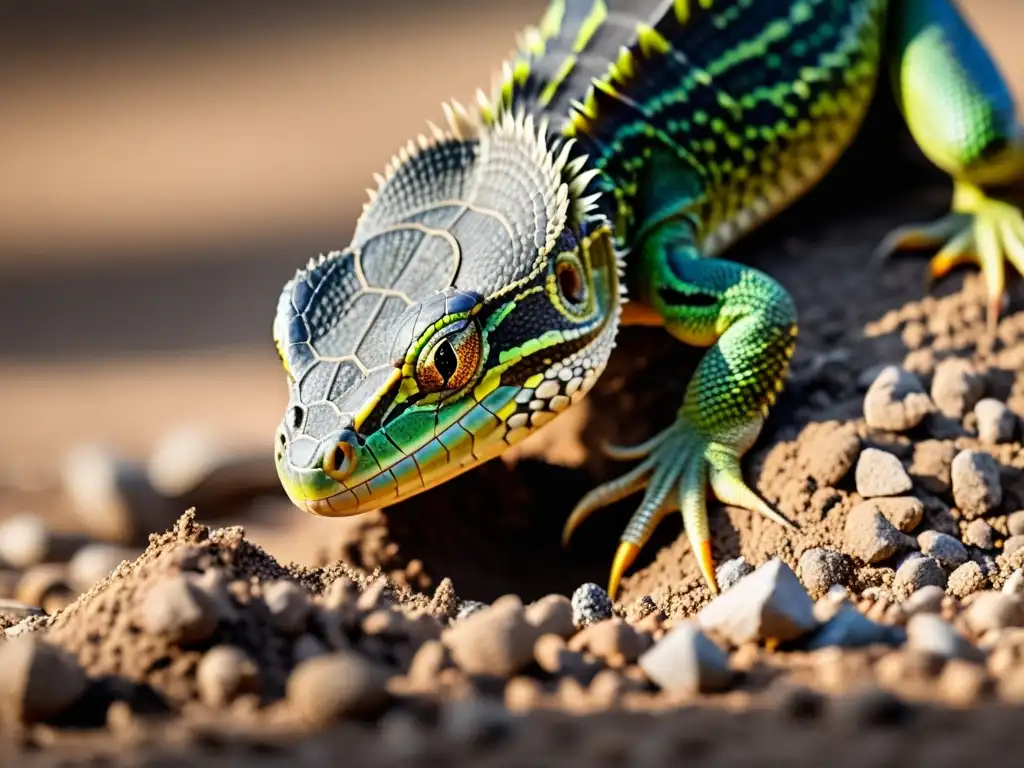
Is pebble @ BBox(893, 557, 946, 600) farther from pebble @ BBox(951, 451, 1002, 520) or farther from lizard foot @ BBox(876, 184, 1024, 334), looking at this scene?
lizard foot @ BBox(876, 184, 1024, 334)

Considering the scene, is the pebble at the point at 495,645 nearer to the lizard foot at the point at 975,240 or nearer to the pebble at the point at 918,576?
the pebble at the point at 918,576

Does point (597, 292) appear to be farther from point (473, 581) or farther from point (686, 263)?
point (473, 581)

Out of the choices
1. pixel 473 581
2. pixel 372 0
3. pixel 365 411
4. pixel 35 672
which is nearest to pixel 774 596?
pixel 365 411

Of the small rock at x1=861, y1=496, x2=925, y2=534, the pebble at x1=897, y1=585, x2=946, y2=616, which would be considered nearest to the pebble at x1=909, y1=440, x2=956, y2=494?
the small rock at x1=861, y1=496, x2=925, y2=534

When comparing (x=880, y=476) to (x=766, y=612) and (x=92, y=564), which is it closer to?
(x=766, y=612)

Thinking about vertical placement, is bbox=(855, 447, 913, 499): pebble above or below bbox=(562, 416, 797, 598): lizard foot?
below

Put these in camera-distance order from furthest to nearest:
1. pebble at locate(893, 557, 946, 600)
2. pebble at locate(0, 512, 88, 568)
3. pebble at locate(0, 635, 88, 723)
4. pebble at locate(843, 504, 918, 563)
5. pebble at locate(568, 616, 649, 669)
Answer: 1. pebble at locate(0, 512, 88, 568)
2. pebble at locate(843, 504, 918, 563)
3. pebble at locate(893, 557, 946, 600)
4. pebble at locate(568, 616, 649, 669)
5. pebble at locate(0, 635, 88, 723)
